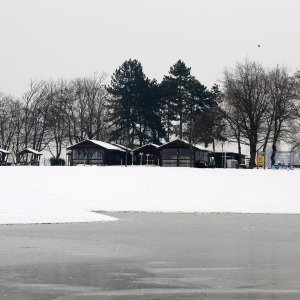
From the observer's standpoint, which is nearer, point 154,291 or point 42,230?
point 154,291

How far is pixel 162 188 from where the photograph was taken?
66000 mm

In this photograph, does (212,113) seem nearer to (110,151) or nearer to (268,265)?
(110,151)

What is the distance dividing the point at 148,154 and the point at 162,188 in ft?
163

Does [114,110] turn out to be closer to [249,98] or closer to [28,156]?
[28,156]

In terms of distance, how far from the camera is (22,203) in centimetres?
4581

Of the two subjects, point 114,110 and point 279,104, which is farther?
point 114,110

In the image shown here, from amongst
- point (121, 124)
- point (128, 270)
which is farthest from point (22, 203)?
point (121, 124)

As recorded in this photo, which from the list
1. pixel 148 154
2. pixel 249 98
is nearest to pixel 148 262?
pixel 249 98

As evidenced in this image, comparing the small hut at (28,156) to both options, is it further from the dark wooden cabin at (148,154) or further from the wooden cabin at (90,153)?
the dark wooden cabin at (148,154)

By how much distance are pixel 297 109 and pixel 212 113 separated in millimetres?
12155

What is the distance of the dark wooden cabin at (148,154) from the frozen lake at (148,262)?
7589 cm

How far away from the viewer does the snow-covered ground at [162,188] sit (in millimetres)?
59375

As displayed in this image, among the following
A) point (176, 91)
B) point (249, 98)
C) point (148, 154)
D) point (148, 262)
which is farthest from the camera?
point (176, 91)

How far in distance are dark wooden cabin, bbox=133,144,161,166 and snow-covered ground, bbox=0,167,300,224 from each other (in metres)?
41.1
